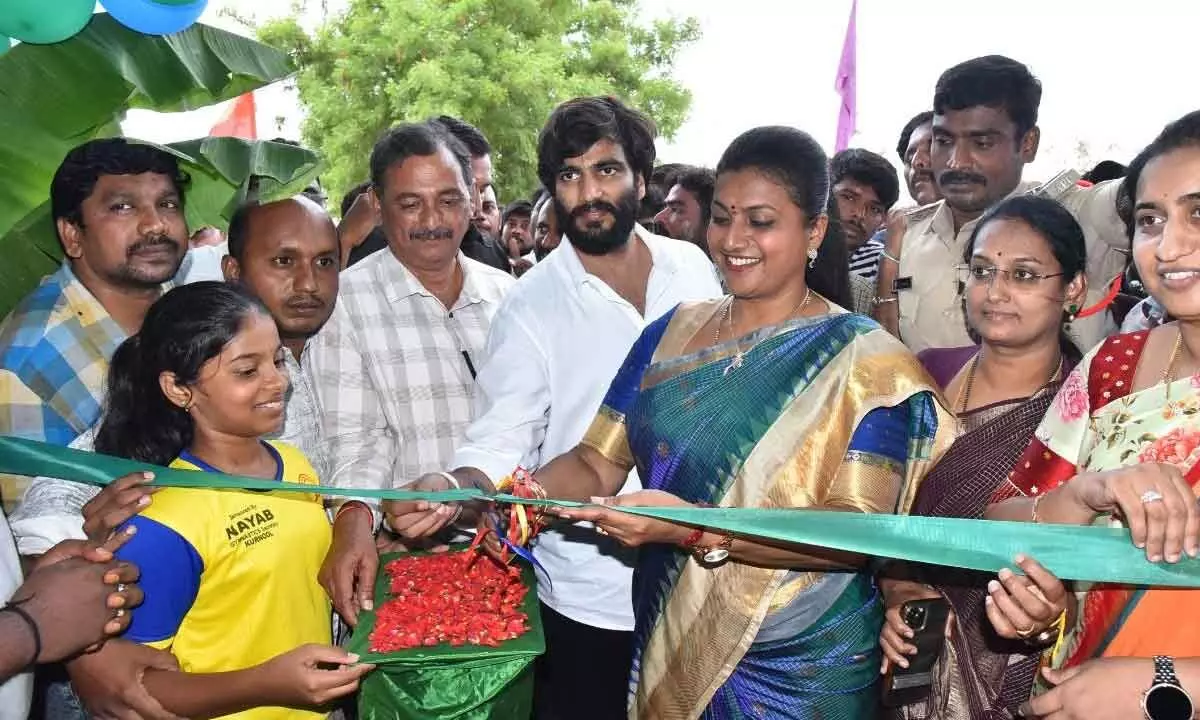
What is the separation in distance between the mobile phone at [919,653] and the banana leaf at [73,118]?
2530 mm

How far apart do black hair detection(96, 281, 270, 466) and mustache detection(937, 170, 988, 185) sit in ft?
9.98

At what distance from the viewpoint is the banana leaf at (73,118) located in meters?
3.78

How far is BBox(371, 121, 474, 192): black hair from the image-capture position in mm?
3895

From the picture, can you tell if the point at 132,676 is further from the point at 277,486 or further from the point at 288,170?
the point at 288,170

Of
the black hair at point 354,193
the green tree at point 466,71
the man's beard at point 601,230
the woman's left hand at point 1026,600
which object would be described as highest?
the green tree at point 466,71

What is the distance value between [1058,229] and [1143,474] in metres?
1.34

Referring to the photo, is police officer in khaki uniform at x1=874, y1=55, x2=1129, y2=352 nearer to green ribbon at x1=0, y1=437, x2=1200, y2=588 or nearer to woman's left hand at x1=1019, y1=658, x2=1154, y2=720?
green ribbon at x1=0, y1=437, x2=1200, y2=588

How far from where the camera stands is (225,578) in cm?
247

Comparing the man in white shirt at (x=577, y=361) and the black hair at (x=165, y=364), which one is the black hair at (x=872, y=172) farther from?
the black hair at (x=165, y=364)

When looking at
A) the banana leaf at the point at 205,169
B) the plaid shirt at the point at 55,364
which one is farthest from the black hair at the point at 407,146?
the plaid shirt at the point at 55,364

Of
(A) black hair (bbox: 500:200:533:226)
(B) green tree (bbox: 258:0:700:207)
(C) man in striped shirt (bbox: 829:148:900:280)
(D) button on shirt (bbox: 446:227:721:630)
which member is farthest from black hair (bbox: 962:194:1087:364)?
(B) green tree (bbox: 258:0:700:207)

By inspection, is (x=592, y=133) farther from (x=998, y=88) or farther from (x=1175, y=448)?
(x=1175, y=448)

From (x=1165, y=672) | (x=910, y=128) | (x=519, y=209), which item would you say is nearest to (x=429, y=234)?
(x=1165, y=672)

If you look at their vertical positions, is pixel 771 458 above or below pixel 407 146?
below
